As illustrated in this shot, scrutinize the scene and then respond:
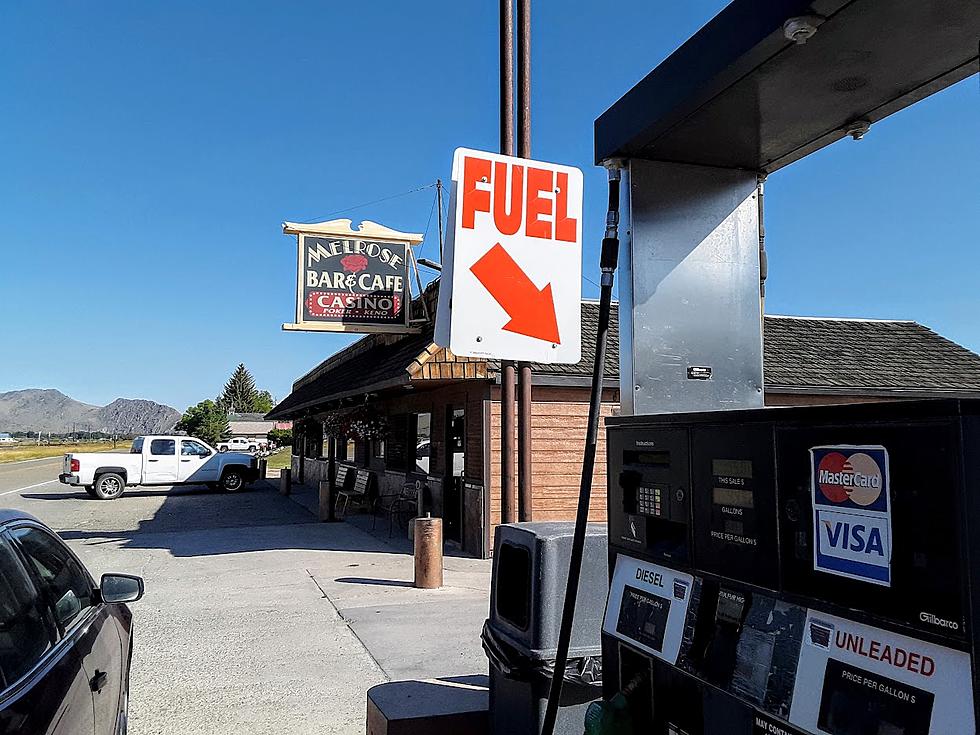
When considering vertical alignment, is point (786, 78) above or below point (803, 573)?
above

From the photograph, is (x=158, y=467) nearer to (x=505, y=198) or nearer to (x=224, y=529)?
(x=224, y=529)

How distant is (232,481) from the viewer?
81.9ft

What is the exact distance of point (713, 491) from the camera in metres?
2.37

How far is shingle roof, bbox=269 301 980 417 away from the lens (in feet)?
42.1

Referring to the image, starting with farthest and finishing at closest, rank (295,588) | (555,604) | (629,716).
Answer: (295,588) → (555,604) → (629,716)

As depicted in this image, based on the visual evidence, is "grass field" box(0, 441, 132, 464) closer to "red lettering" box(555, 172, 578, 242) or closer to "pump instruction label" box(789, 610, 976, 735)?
"red lettering" box(555, 172, 578, 242)

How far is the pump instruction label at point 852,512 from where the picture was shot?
1801mm

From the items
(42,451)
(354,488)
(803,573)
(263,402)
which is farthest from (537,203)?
(263,402)

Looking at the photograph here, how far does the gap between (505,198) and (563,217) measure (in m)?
0.27

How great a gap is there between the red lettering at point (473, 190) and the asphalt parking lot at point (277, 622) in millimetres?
3567

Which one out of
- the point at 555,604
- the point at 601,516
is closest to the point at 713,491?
the point at 555,604

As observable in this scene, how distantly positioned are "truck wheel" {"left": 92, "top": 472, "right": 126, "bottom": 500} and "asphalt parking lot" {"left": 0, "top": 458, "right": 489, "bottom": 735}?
824 centimetres

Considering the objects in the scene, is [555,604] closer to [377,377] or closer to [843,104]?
[843,104]

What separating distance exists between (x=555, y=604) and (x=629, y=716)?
0.71 m
